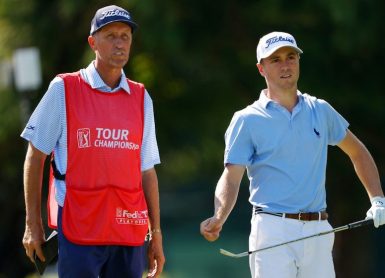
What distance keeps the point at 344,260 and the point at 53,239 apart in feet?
34.6

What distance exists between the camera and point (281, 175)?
21.4ft

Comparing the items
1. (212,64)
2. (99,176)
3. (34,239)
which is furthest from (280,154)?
(212,64)

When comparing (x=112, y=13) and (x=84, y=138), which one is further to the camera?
(x=112, y=13)

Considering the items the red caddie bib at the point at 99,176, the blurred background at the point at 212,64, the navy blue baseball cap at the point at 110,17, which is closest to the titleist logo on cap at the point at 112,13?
the navy blue baseball cap at the point at 110,17

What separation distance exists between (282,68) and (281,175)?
623 mm

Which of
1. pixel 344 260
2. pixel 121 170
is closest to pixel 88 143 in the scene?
pixel 121 170

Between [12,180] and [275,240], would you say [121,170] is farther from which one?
[12,180]

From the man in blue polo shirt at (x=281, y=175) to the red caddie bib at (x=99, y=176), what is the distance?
A: 1.74 ft

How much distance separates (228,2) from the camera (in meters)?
13.1

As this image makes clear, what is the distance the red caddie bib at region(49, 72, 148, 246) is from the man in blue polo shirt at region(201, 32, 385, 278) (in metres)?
0.53

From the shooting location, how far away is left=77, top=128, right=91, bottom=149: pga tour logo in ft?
20.4

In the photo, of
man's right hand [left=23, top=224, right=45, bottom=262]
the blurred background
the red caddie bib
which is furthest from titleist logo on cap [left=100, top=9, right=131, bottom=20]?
the blurred background

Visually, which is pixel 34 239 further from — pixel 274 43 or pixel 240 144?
pixel 274 43

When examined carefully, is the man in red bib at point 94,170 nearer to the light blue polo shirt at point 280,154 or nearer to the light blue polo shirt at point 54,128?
the light blue polo shirt at point 54,128
